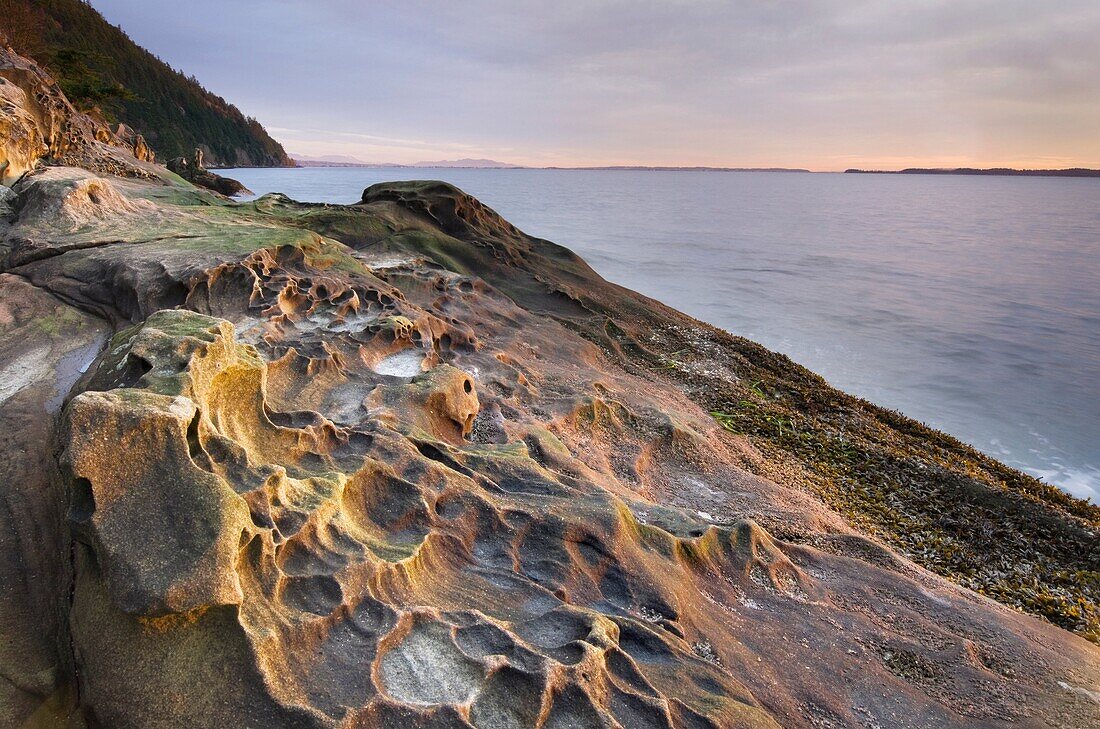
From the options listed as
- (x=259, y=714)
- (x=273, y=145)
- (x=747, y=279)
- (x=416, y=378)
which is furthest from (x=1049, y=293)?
(x=273, y=145)

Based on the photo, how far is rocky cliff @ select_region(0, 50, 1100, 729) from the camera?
2.25m

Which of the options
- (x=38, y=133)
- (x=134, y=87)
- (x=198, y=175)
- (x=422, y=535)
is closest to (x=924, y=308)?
(x=422, y=535)

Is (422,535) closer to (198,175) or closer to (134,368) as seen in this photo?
(134,368)

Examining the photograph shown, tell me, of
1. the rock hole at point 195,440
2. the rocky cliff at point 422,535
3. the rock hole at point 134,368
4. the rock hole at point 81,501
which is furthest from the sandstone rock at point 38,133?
the rock hole at point 81,501

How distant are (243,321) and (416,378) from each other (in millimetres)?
1979

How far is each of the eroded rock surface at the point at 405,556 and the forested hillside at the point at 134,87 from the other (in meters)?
25.5

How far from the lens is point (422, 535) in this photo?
3221mm

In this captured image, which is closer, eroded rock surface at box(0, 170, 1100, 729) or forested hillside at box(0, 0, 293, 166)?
eroded rock surface at box(0, 170, 1100, 729)

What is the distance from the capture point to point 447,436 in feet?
15.5

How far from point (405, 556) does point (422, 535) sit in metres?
0.27

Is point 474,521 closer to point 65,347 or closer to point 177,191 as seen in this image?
point 65,347

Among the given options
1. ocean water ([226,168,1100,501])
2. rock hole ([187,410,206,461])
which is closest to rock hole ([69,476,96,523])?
rock hole ([187,410,206,461])

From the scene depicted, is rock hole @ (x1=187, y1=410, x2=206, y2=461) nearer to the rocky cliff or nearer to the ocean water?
the rocky cliff

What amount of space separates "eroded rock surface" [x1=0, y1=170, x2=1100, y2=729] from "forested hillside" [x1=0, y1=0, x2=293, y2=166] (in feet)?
83.6
